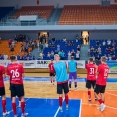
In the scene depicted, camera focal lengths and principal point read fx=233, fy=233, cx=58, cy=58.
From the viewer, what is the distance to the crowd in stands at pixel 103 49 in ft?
81.1

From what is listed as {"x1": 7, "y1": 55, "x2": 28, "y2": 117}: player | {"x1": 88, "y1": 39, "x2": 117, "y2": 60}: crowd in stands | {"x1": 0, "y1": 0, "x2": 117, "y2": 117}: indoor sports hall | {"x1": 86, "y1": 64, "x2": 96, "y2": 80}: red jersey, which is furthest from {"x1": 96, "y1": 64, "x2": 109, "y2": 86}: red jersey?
{"x1": 88, "y1": 39, "x2": 117, "y2": 60}: crowd in stands

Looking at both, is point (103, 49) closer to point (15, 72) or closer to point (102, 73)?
point (102, 73)

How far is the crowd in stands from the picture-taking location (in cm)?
2471

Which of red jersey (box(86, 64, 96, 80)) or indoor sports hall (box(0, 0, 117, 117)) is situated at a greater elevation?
indoor sports hall (box(0, 0, 117, 117))

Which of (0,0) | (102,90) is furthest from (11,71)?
(0,0)

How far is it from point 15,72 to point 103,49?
767 inches

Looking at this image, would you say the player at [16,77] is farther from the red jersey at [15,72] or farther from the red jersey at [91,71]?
the red jersey at [91,71]

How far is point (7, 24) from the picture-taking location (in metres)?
29.3

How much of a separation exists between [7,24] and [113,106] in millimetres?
22008

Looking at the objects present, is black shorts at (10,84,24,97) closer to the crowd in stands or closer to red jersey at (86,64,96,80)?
red jersey at (86,64,96,80)

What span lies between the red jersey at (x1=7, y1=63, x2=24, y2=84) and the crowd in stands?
639 inches

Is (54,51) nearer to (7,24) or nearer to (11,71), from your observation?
(7,24)

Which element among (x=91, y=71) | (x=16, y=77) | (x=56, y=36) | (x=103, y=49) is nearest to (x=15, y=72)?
(x=16, y=77)

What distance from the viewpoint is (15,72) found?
833 centimetres
